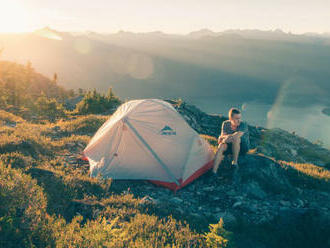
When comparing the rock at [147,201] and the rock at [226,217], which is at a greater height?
the rock at [147,201]

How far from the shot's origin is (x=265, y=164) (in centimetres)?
869

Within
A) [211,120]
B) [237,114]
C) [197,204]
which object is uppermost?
[237,114]

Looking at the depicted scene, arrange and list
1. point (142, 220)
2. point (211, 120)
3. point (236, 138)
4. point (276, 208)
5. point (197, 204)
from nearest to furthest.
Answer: point (142, 220) < point (276, 208) < point (197, 204) < point (236, 138) < point (211, 120)

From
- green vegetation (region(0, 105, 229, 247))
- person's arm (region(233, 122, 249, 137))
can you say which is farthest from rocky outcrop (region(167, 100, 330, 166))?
green vegetation (region(0, 105, 229, 247))

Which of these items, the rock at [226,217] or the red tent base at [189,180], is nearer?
the rock at [226,217]

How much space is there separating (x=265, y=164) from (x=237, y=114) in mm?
1993

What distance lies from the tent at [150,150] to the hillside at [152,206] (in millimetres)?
428

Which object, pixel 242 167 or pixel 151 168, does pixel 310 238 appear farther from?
pixel 151 168

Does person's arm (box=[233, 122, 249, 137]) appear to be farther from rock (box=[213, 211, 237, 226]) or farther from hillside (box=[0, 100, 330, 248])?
rock (box=[213, 211, 237, 226])

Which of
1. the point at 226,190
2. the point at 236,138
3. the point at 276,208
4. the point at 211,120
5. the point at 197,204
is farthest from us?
the point at 211,120

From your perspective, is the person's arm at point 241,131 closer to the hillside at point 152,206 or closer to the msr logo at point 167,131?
the hillside at point 152,206

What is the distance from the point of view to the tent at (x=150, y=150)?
830cm

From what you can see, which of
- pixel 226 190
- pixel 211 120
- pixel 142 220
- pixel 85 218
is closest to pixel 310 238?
pixel 226 190

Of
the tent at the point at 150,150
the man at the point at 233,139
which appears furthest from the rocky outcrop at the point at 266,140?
the tent at the point at 150,150
